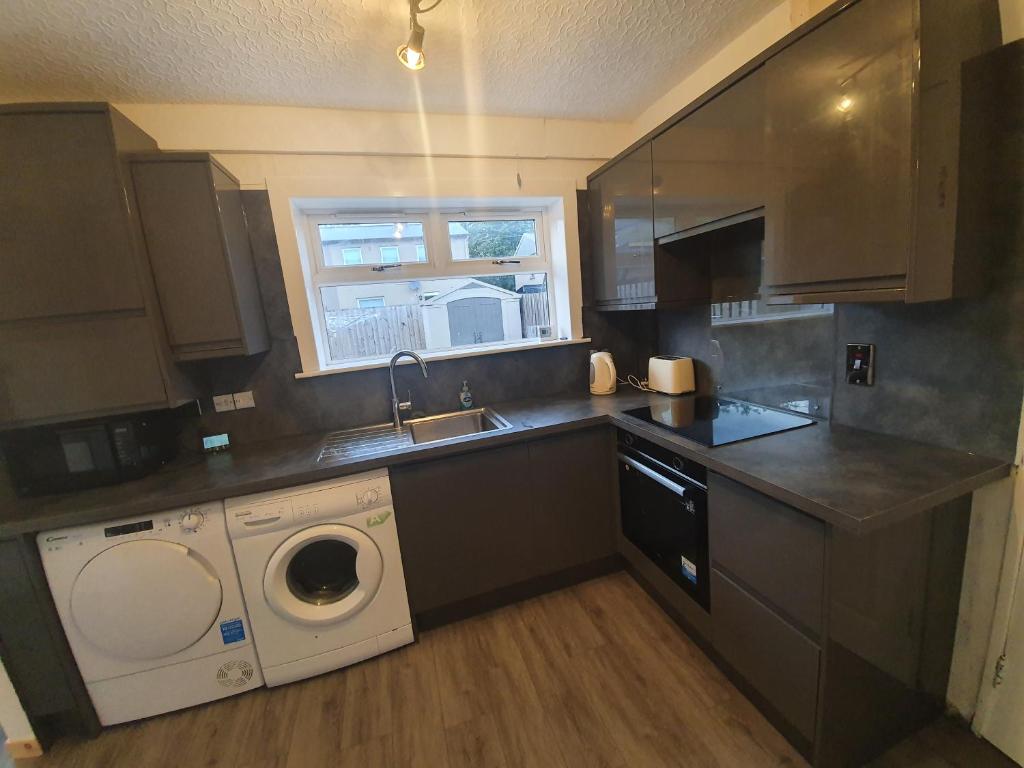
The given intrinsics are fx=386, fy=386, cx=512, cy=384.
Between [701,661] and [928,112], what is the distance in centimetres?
183

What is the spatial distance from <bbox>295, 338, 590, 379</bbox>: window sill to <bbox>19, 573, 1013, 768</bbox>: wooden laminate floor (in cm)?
134

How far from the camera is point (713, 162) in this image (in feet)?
4.68

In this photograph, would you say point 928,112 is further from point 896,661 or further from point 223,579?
point 223,579

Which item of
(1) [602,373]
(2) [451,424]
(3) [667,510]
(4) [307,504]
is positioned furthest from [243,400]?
(3) [667,510]

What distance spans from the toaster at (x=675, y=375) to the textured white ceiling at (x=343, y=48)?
1.38 meters

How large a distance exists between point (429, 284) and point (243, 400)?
1138 millimetres

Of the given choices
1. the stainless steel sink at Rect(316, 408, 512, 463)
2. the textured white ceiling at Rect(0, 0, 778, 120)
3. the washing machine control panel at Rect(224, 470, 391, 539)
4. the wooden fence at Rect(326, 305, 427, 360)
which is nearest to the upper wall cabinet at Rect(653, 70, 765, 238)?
the textured white ceiling at Rect(0, 0, 778, 120)

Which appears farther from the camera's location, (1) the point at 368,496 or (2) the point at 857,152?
(1) the point at 368,496

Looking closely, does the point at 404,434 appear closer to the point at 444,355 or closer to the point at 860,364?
the point at 444,355

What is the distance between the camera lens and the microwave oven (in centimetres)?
139

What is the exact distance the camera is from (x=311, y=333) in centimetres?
197

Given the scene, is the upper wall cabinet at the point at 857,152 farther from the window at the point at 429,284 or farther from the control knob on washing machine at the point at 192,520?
the control knob on washing machine at the point at 192,520

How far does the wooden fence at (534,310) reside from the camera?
247 cm

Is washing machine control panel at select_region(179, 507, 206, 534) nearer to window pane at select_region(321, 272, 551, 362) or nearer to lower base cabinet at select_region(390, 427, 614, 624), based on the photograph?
lower base cabinet at select_region(390, 427, 614, 624)
